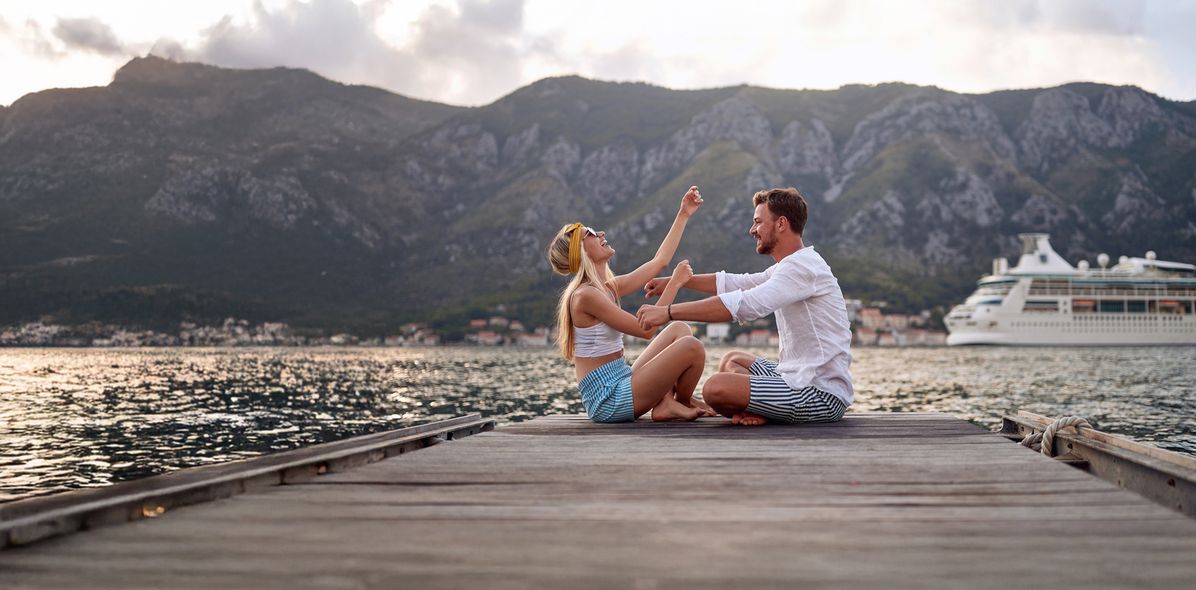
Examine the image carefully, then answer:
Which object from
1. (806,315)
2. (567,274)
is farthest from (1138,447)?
(567,274)

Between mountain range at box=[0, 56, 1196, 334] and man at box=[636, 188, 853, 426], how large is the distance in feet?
336

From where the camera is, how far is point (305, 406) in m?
28.7

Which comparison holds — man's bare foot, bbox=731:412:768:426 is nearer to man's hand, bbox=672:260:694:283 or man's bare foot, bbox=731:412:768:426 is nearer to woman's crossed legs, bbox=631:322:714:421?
woman's crossed legs, bbox=631:322:714:421

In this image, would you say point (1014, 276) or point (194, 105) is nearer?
point (1014, 276)

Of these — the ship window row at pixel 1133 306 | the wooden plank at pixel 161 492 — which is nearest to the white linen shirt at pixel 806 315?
the wooden plank at pixel 161 492

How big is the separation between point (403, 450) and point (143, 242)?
14895 centimetres

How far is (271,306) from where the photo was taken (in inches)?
5015

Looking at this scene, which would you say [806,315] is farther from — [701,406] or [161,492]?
[161,492]

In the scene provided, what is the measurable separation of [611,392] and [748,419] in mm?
1171

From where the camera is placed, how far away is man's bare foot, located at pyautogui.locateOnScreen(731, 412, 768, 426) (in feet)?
21.3

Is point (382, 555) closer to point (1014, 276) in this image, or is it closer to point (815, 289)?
point (815, 289)

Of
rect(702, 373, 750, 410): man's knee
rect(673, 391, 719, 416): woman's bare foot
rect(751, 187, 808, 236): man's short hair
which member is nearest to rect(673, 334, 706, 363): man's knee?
rect(702, 373, 750, 410): man's knee

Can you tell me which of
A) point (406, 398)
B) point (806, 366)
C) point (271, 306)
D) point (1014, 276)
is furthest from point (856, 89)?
point (806, 366)

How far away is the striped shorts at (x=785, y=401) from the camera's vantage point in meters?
6.41
